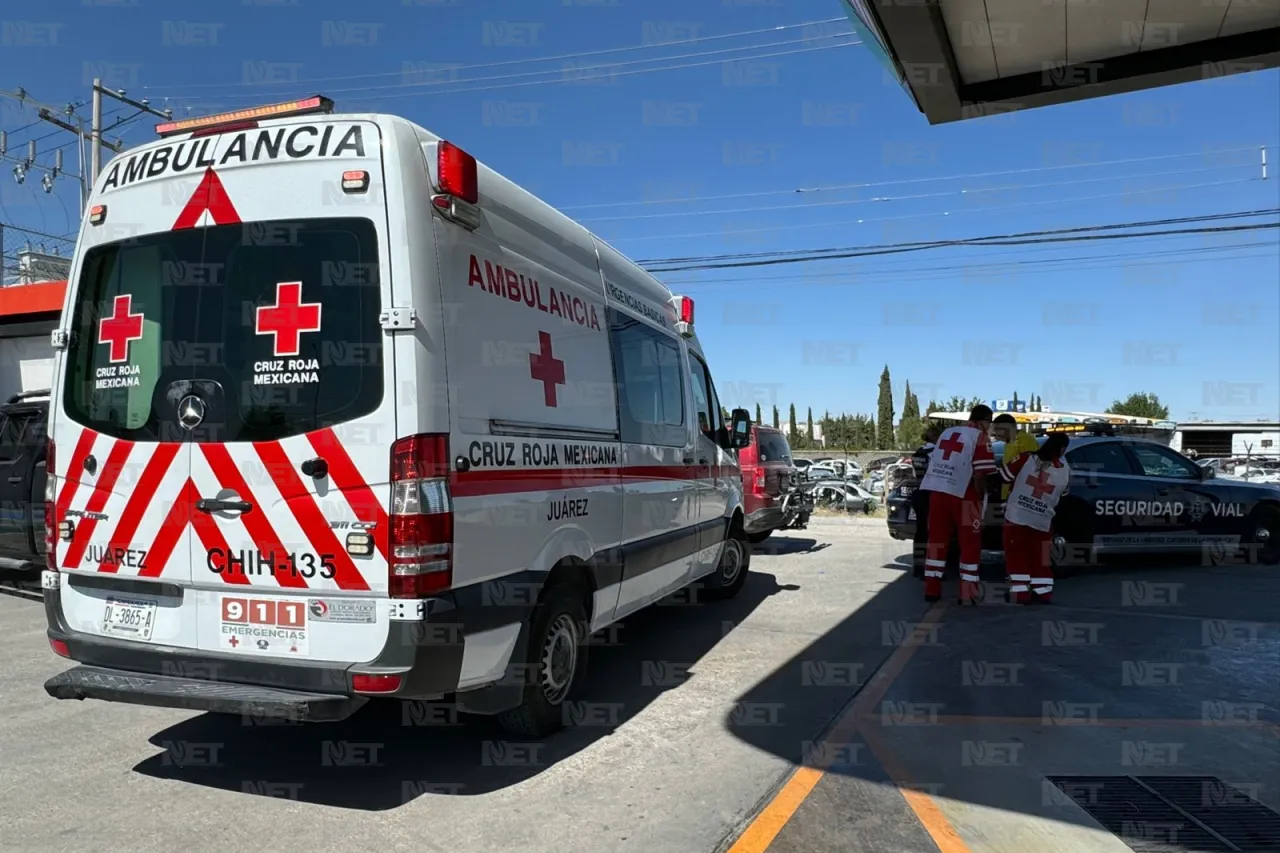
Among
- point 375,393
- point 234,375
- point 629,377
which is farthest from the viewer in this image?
point 629,377

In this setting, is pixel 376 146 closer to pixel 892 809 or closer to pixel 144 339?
pixel 144 339

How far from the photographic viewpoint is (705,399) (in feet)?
25.2

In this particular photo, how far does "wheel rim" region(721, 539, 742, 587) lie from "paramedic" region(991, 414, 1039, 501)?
286 cm

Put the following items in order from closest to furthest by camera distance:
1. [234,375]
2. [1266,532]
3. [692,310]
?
[234,375] → [692,310] → [1266,532]

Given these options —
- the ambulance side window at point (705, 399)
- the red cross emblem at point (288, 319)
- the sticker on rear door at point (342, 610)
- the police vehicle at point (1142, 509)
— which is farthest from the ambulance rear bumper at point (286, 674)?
the police vehicle at point (1142, 509)

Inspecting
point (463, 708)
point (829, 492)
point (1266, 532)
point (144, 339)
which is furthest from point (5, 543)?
point (829, 492)

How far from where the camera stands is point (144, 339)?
3.97 meters

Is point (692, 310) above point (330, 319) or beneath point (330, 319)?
above

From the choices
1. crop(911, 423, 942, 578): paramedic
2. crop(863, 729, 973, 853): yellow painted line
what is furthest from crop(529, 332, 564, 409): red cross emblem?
crop(911, 423, 942, 578): paramedic

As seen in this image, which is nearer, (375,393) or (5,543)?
(375,393)

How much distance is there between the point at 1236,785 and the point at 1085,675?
1.83 m

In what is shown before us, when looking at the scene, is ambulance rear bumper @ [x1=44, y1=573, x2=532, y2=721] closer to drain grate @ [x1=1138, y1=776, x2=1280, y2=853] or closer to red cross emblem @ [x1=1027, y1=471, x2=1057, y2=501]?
drain grate @ [x1=1138, y1=776, x2=1280, y2=853]

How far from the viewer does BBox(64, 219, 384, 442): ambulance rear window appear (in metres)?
3.56

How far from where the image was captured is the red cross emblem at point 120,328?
4004mm
